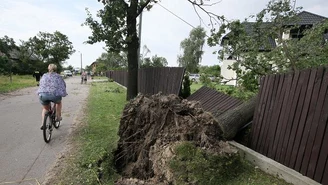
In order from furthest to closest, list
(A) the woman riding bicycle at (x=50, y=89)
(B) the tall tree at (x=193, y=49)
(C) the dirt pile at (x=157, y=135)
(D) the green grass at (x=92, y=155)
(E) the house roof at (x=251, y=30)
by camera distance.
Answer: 1. (B) the tall tree at (x=193, y=49)
2. (E) the house roof at (x=251, y=30)
3. (A) the woman riding bicycle at (x=50, y=89)
4. (C) the dirt pile at (x=157, y=135)
5. (D) the green grass at (x=92, y=155)

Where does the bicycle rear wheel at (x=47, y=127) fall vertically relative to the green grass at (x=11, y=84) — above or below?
above

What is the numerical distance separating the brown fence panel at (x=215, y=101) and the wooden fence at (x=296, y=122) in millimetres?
1605

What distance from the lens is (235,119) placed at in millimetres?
5234

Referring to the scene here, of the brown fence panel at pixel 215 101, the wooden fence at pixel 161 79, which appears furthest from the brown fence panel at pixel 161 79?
the brown fence panel at pixel 215 101

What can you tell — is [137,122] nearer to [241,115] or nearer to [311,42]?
Answer: [241,115]

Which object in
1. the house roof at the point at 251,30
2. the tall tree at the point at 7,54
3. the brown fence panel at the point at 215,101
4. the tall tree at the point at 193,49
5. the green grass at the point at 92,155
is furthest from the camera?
the tall tree at the point at 193,49

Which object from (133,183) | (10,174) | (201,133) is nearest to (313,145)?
(201,133)

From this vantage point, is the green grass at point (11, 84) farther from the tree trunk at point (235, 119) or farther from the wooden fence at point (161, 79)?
the tree trunk at point (235, 119)

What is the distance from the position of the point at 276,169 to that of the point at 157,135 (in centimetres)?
213

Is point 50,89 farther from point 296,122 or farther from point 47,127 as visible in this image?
point 296,122

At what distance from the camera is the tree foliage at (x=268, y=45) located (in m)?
7.20

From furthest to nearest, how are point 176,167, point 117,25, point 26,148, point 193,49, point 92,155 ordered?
point 193,49
point 117,25
point 26,148
point 92,155
point 176,167

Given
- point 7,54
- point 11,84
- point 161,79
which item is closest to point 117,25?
point 161,79

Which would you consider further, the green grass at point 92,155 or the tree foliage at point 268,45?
the tree foliage at point 268,45
